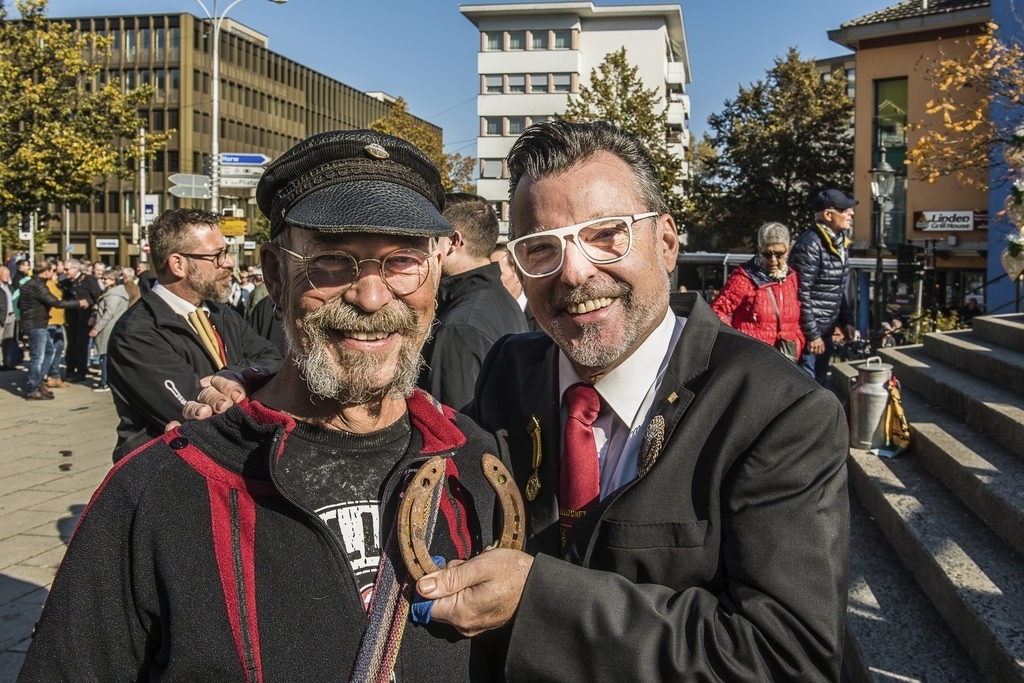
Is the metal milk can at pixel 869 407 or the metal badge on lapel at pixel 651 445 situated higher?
the metal badge on lapel at pixel 651 445

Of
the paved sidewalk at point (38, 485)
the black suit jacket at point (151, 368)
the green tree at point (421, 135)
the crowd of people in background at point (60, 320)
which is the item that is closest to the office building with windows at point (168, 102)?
the green tree at point (421, 135)

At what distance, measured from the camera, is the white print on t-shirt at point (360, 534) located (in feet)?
5.62

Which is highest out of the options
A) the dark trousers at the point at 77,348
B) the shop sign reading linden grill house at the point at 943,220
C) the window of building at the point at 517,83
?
the window of building at the point at 517,83

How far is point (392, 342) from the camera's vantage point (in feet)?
6.13

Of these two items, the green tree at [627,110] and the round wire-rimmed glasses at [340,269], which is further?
the green tree at [627,110]

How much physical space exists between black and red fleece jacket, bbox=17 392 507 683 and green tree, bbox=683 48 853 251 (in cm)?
3967

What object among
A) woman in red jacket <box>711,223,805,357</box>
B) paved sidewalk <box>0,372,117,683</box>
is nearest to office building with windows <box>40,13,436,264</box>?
paved sidewalk <box>0,372,117,683</box>

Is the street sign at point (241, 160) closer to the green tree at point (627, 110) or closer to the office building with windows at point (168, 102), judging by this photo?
the green tree at point (627, 110)

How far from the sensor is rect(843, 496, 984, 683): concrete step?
3551 millimetres

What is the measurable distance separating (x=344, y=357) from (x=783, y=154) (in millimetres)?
41774

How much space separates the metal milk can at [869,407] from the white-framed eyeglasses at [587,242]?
192 inches

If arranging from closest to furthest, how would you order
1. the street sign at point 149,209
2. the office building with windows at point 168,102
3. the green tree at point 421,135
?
the street sign at point 149,209, the green tree at point 421,135, the office building with windows at point 168,102

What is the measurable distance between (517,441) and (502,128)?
6346 centimetres

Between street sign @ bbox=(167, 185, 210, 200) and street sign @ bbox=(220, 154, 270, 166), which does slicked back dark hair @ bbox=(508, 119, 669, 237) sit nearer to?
street sign @ bbox=(220, 154, 270, 166)
